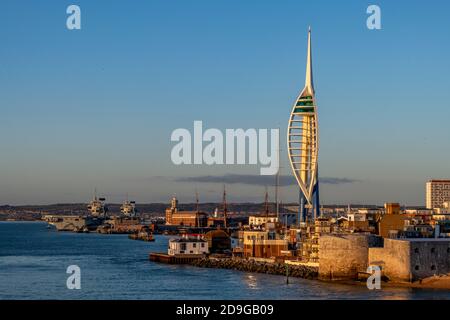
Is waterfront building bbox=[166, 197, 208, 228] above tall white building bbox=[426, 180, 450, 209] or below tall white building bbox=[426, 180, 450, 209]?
below

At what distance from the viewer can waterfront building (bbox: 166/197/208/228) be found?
133925 mm

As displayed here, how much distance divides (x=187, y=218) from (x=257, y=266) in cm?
9578

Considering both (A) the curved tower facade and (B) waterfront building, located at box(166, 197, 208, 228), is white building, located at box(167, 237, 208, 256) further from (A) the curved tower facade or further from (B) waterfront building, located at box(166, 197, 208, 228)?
(B) waterfront building, located at box(166, 197, 208, 228)

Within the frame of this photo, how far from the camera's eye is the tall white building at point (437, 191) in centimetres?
11903

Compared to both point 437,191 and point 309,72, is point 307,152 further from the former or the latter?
point 437,191

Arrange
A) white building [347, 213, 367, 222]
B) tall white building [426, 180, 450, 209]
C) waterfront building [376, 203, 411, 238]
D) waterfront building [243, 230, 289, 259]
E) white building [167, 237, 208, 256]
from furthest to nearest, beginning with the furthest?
tall white building [426, 180, 450, 209]
white building [167, 237, 208, 256]
waterfront building [243, 230, 289, 259]
white building [347, 213, 367, 222]
waterfront building [376, 203, 411, 238]

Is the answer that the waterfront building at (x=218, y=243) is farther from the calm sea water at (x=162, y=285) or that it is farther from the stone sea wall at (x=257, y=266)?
the calm sea water at (x=162, y=285)

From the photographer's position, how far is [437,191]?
121 meters

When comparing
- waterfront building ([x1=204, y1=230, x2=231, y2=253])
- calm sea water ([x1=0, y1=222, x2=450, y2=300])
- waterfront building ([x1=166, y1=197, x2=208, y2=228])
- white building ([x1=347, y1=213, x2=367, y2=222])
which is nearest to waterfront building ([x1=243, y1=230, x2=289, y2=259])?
white building ([x1=347, y1=213, x2=367, y2=222])

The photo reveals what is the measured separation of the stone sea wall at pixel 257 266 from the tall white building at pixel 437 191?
71.4m

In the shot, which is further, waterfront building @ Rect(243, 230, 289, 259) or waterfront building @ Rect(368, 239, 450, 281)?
waterfront building @ Rect(243, 230, 289, 259)

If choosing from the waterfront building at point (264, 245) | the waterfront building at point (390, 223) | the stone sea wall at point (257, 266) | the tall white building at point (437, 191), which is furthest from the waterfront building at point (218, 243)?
the tall white building at point (437, 191)

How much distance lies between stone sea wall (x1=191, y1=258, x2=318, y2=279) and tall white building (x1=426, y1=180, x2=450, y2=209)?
234 feet

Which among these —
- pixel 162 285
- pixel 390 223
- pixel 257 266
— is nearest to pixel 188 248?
pixel 257 266
